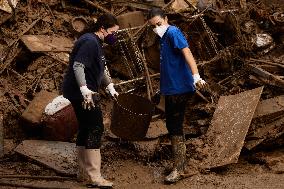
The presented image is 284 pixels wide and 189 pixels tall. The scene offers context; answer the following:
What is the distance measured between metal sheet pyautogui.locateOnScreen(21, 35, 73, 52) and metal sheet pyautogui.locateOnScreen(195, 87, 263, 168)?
10.1 ft

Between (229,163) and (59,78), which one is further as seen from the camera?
(59,78)

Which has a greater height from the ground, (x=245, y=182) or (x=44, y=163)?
(x=44, y=163)

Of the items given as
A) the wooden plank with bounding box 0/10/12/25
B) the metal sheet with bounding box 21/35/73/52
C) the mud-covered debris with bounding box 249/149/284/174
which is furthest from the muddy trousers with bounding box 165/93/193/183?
the wooden plank with bounding box 0/10/12/25

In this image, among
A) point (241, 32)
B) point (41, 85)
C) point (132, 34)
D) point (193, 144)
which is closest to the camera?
point (193, 144)

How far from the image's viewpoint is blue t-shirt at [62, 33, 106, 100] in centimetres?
504

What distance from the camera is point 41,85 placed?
24.3 feet

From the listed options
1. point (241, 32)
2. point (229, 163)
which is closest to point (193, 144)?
point (229, 163)

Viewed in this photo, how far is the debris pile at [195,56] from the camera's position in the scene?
6.22m

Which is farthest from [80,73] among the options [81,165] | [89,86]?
[81,165]

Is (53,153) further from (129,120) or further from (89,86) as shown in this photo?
(89,86)

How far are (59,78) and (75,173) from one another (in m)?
2.30

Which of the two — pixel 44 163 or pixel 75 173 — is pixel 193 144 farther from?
pixel 44 163

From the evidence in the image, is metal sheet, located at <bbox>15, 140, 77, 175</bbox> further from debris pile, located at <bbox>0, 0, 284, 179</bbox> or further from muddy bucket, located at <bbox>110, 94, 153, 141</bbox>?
muddy bucket, located at <bbox>110, 94, 153, 141</bbox>

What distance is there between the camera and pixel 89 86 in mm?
5199
